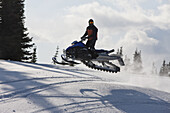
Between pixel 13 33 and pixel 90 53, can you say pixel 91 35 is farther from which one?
pixel 13 33

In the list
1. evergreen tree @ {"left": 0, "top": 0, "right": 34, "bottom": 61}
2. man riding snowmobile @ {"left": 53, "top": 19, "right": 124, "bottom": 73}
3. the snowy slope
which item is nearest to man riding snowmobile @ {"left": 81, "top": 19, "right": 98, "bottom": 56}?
man riding snowmobile @ {"left": 53, "top": 19, "right": 124, "bottom": 73}

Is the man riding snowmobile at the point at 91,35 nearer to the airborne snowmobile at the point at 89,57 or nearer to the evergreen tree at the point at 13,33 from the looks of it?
the airborne snowmobile at the point at 89,57

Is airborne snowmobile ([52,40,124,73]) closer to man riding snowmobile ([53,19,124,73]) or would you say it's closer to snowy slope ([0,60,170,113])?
man riding snowmobile ([53,19,124,73])

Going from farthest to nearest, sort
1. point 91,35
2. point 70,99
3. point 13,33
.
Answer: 1. point 13,33
2. point 91,35
3. point 70,99

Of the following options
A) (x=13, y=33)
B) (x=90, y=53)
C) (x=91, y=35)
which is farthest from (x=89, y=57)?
(x=13, y=33)

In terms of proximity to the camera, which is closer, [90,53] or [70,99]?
[70,99]

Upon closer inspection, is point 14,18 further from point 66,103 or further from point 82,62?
point 66,103

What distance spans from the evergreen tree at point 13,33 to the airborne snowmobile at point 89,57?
1358 centimetres

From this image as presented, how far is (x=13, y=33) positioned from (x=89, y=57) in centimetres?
1554

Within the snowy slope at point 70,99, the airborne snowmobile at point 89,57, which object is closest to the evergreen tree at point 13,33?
the airborne snowmobile at point 89,57

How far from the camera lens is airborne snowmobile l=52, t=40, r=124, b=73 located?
10.8 meters

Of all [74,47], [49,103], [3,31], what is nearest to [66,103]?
[49,103]

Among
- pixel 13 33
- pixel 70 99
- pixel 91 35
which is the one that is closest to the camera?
pixel 70 99

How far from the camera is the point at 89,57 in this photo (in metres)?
10.8
